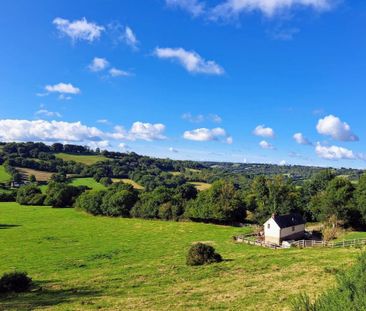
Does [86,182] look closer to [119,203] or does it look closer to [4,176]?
[4,176]

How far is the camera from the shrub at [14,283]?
2950 centimetres

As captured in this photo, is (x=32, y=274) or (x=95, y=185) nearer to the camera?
(x=32, y=274)

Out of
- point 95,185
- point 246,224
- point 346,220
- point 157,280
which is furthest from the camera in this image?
point 95,185

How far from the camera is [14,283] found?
30.1 meters

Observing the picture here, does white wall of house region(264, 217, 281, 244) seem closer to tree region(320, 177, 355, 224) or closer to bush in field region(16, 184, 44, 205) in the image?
tree region(320, 177, 355, 224)

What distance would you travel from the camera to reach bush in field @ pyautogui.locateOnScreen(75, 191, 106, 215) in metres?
101

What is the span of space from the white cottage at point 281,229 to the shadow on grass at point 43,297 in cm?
3932

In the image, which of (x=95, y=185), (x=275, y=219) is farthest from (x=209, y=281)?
(x=95, y=185)

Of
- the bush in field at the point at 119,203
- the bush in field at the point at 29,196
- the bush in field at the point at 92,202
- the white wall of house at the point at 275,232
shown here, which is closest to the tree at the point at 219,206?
the bush in field at the point at 119,203

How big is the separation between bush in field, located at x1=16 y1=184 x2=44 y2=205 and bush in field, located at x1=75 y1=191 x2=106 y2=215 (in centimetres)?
2208

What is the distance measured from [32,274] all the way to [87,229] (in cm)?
3731

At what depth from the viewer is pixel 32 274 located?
39281 mm

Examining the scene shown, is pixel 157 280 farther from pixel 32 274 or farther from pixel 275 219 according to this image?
pixel 275 219

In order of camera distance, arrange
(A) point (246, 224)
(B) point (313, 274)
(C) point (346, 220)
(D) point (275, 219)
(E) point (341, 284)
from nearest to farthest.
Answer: (E) point (341, 284) → (B) point (313, 274) → (D) point (275, 219) → (C) point (346, 220) → (A) point (246, 224)
